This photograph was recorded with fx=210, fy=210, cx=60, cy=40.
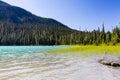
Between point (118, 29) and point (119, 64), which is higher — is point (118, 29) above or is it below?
above

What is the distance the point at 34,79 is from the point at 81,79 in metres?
3.71

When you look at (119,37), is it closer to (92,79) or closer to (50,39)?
(92,79)

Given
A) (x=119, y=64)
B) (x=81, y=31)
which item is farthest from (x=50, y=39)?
(x=119, y=64)

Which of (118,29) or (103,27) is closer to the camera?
(118,29)

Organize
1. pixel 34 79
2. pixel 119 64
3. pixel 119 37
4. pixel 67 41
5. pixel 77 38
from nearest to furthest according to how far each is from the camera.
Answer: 1. pixel 34 79
2. pixel 119 64
3. pixel 119 37
4. pixel 77 38
5. pixel 67 41

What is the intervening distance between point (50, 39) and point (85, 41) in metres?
59.8

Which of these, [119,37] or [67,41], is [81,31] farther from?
[119,37]

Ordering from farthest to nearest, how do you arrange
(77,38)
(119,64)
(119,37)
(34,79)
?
(77,38)
(119,37)
(119,64)
(34,79)

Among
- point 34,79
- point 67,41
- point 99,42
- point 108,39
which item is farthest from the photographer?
point 67,41

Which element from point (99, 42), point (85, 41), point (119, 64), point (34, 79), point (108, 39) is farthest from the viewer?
point (85, 41)

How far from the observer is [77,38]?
165000 mm

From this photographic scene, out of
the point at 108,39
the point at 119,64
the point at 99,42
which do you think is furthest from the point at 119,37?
the point at 119,64

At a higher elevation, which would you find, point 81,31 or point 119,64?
point 81,31

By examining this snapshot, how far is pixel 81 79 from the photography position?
1667 cm
